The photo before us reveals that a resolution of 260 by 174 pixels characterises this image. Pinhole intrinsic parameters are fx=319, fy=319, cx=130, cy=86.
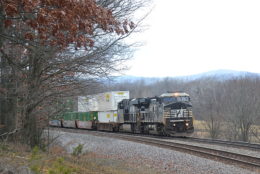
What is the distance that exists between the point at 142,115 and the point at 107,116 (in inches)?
272

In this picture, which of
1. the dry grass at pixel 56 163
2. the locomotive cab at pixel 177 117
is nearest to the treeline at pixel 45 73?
the dry grass at pixel 56 163

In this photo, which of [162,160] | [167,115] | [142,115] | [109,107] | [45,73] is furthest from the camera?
[109,107]

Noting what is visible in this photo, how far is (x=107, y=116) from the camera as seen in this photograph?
107ft

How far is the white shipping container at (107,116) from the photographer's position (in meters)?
31.5

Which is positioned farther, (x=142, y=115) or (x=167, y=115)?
(x=142, y=115)

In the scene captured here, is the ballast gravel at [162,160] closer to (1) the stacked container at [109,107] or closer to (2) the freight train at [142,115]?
(2) the freight train at [142,115]

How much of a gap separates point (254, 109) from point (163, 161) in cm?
2421

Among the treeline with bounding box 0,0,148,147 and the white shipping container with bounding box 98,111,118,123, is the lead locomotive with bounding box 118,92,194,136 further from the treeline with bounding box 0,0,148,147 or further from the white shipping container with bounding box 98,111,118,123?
the treeline with bounding box 0,0,148,147

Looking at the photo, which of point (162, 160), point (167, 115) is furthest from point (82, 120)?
point (162, 160)

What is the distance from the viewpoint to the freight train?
891 inches

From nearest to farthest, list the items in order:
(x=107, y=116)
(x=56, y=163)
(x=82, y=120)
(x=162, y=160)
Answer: (x=56, y=163) < (x=162, y=160) < (x=107, y=116) < (x=82, y=120)

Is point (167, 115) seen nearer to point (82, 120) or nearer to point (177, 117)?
point (177, 117)

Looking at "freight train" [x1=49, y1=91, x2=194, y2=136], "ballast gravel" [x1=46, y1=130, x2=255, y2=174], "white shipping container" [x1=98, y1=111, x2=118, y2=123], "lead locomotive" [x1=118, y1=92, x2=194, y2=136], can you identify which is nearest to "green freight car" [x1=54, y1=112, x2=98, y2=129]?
"freight train" [x1=49, y1=91, x2=194, y2=136]

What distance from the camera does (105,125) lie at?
33.2 meters
